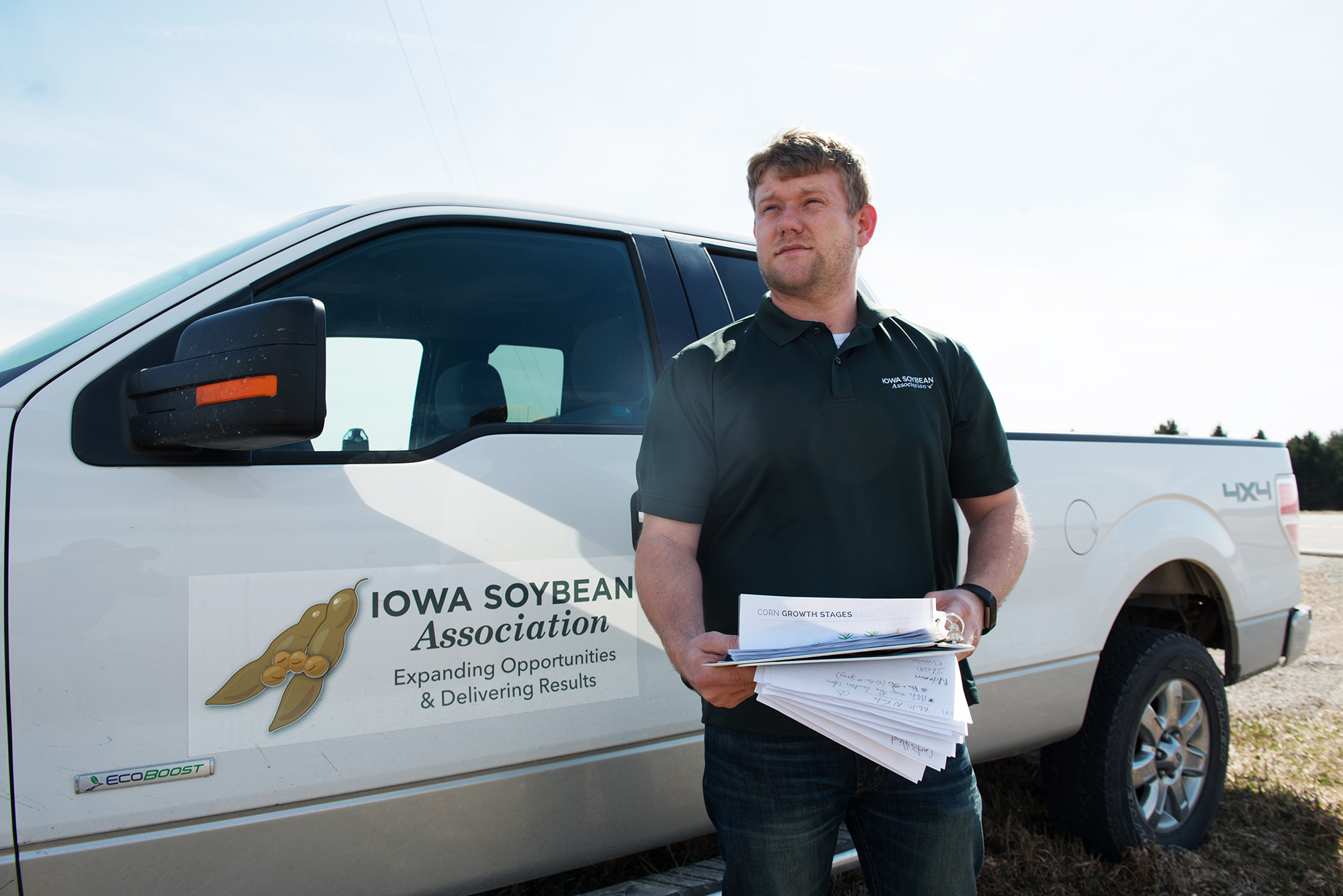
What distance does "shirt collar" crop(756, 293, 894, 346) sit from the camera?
1635 millimetres

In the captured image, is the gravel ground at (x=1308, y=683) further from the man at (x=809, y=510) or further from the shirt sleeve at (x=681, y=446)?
the shirt sleeve at (x=681, y=446)

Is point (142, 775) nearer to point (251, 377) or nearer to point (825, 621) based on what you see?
point (251, 377)

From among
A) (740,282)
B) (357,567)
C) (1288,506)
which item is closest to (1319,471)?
(1288,506)

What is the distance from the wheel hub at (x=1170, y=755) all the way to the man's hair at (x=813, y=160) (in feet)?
7.24

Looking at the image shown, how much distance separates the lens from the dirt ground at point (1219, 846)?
8.93 ft

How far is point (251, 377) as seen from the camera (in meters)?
1.36

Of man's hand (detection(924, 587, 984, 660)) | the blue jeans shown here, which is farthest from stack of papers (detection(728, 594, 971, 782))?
the blue jeans

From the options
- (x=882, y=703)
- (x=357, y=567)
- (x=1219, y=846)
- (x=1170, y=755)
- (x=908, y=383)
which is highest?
(x=908, y=383)

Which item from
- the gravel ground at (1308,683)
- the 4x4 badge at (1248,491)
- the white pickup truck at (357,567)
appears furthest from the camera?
the gravel ground at (1308,683)

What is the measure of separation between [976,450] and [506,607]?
106cm

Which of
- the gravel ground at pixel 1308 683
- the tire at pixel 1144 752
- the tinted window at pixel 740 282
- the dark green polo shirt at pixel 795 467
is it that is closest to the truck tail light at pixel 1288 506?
the tire at pixel 1144 752

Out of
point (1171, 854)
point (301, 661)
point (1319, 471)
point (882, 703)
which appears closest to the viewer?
point (882, 703)

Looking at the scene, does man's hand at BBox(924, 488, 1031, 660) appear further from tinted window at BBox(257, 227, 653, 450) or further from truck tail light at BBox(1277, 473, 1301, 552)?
truck tail light at BBox(1277, 473, 1301, 552)

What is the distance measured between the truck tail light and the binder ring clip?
8.84ft
